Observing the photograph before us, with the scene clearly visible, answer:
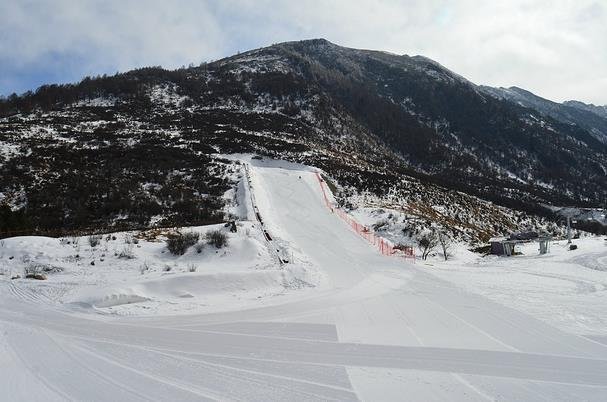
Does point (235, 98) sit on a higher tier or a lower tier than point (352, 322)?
higher

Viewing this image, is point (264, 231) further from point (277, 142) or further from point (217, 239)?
point (277, 142)

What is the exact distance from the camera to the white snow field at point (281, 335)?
22.8 ft

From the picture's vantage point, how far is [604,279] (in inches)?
615

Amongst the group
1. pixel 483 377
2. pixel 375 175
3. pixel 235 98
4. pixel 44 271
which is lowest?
pixel 483 377

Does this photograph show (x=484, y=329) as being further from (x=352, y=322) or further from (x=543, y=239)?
(x=543, y=239)

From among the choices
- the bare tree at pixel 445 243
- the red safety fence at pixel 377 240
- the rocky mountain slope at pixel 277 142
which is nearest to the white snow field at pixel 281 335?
the red safety fence at pixel 377 240

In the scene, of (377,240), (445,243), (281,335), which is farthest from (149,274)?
(445,243)

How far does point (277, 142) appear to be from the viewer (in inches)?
2413

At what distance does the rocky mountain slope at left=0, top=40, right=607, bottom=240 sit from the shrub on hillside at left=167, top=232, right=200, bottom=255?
239 inches

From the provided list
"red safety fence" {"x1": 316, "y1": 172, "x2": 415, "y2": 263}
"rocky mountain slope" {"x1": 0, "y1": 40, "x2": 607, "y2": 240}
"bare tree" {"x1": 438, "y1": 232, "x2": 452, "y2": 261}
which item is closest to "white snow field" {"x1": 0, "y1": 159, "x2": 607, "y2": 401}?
"red safety fence" {"x1": 316, "y1": 172, "x2": 415, "y2": 263}

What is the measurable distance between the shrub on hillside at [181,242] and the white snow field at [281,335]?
40 cm

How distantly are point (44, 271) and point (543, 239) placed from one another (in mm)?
23228

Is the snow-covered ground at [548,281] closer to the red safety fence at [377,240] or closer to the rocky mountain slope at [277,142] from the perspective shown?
the red safety fence at [377,240]

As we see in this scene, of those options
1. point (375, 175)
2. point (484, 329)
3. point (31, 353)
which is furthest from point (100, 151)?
point (484, 329)
